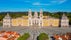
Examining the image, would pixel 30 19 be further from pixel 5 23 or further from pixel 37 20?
pixel 5 23

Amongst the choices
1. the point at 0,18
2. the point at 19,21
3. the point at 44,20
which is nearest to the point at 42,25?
the point at 44,20

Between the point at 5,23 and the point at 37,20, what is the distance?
6487 mm

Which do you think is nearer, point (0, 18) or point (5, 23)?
point (5, 23)

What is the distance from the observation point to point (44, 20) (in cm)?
4775

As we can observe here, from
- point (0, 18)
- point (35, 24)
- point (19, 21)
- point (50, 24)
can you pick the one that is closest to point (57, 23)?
point (50, 24)

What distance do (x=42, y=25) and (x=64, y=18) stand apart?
4670 mm

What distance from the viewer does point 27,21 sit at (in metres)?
47.8

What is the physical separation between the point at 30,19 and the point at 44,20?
9.14 feet

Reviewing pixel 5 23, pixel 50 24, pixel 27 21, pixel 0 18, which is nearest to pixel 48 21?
pixel 50 24

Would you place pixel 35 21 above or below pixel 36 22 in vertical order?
above

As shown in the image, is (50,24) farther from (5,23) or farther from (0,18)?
(0,18)

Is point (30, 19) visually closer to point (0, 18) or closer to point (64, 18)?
point (64, 18)

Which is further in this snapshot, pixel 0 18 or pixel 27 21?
pixel 0 18

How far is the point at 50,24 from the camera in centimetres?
4759
